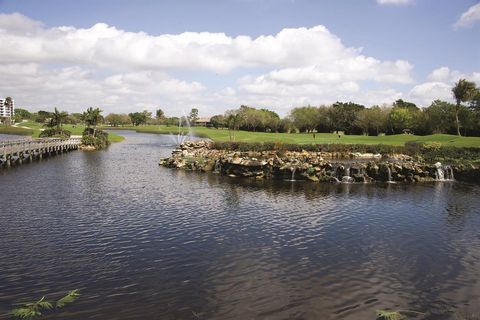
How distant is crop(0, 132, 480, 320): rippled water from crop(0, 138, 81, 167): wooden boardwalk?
24028mm

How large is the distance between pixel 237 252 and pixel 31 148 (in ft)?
208

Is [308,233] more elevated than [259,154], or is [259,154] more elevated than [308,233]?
[259,154]

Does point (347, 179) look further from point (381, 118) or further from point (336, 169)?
point (381, 118)

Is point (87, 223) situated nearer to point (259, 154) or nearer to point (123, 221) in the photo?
point (123, 221)

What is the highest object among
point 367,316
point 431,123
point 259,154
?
point 431,123

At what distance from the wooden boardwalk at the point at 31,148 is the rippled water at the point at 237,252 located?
24028mm

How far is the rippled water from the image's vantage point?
17016 mm

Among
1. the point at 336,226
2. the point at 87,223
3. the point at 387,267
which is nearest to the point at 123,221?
the point at 87,223

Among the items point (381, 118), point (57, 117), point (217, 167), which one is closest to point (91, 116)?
point (57, 117)

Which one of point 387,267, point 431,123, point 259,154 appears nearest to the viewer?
point 387,267

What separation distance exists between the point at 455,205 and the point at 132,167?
46.4 m

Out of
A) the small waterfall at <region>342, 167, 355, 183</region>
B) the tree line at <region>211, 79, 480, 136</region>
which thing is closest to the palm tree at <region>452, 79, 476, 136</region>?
the tree line at <region>211, 79, 480, 136</region>

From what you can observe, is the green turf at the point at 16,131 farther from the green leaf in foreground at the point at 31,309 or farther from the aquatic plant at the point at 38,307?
the green leaf in foreground at the point at 31,309

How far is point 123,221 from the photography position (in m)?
29.2
